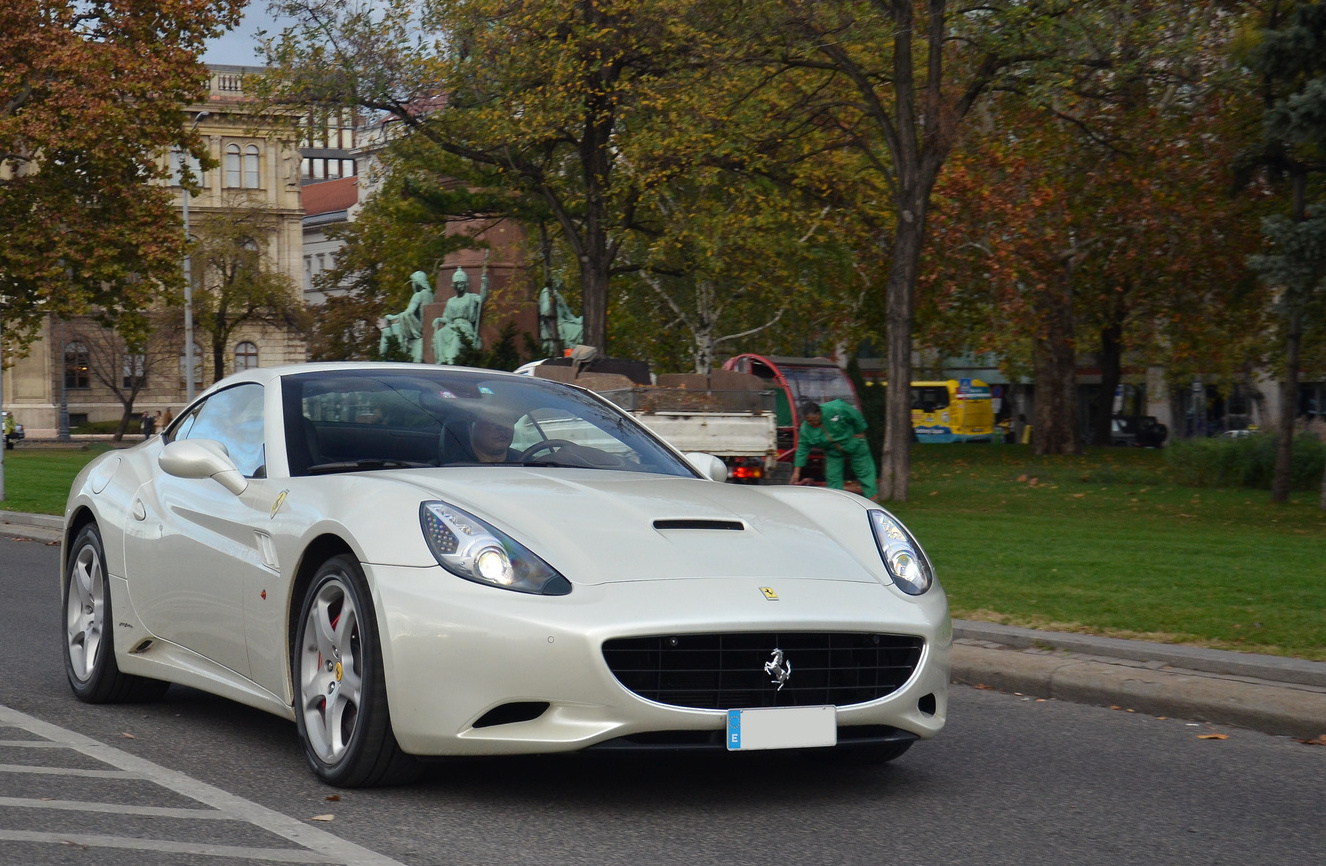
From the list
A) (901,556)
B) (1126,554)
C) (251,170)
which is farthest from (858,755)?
(251,170)

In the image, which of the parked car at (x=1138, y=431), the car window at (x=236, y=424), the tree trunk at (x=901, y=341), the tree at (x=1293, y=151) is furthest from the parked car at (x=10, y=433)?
the car window at (x=236, y=424)

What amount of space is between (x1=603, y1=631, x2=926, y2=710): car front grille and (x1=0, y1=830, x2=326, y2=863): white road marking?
3.30ft

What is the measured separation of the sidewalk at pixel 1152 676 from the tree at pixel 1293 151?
42.7 ft

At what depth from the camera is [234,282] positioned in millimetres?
69000

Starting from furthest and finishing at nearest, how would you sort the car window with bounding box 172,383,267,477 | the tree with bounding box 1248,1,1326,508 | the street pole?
the street pole < the tree with bounding box 1248,1,1326,508 < the car window with bounding box 172,383,267,477

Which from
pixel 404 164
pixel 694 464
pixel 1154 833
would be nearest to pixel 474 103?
pixel 404 164

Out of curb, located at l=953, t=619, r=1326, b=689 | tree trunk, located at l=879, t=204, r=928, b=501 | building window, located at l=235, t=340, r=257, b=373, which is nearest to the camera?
curb, located at l=953, t=619, r=1326, b=689

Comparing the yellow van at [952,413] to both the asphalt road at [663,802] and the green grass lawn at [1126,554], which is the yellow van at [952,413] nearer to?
the green grass lawn at [1126,554]

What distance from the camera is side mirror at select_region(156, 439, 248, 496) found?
5.94 metres

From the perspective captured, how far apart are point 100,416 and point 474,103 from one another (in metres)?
66.2

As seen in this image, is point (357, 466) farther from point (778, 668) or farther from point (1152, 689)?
point (1152, 689)

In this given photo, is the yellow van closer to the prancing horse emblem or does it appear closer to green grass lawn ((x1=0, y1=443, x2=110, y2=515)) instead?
green grass lawn ((x1=0, y1=443, x2=110, y2=515))

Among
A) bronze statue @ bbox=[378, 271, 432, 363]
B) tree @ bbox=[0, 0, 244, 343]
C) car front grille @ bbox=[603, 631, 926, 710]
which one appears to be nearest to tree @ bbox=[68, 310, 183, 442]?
bronze statue @ bbox=[378, 271, 432, 363]

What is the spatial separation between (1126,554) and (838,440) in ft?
12.3
